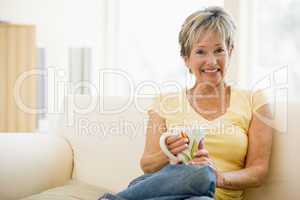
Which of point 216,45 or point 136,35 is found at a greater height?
point 136,35

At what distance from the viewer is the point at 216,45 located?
1.47 m

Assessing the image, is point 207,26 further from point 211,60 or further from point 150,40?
point 150,40

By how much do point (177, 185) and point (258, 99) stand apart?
19.8 inches

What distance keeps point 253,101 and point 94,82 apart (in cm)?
184

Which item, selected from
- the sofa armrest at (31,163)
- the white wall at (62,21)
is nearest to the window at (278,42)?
the sofa armrest at (31,163)

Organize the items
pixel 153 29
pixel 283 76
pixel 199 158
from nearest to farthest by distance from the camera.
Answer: pixel 199 158 → pixel 283 76 → pixel 153 29

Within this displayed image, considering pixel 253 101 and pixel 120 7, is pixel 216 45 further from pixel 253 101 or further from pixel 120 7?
pixel 120 7

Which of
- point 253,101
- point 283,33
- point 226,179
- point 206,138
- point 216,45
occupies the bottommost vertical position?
point 226,179

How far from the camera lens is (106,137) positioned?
1774 millimetres

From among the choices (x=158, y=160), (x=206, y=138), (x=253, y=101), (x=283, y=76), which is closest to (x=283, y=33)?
(x=283, y=76)

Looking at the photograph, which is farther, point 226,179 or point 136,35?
point 136,35

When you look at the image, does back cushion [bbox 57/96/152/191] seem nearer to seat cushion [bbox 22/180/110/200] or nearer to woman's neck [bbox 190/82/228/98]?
seat cushion [bbox 22/180/110/200]

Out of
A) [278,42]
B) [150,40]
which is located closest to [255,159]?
[278,42]

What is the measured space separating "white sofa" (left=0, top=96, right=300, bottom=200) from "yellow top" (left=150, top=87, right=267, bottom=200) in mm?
105
